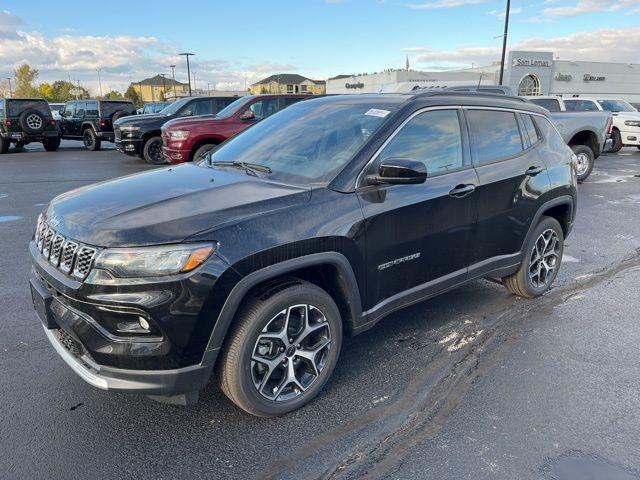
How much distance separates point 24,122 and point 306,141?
18.1m

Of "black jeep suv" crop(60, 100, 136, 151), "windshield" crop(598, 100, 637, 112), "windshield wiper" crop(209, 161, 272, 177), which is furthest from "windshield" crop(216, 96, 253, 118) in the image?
"windshield" crop(598, 100, 637, 112)

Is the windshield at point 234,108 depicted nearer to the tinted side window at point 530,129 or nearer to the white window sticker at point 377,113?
the tinted side window at point 530,129

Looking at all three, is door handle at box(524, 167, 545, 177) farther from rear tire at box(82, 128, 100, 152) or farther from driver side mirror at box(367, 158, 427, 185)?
rear tire at box(82, 128, 100, 152)

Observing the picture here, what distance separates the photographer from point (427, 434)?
278cm

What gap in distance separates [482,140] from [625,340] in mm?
1894

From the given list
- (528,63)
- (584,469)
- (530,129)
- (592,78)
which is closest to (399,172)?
(584,469)

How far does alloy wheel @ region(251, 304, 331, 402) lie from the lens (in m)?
2.79

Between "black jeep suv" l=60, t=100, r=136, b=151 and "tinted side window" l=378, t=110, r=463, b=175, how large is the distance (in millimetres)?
17719

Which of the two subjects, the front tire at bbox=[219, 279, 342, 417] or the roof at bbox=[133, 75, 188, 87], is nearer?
the front tire at bbox=[219, 279, 342, 417]

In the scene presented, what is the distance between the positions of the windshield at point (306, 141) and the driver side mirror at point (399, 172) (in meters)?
0.24

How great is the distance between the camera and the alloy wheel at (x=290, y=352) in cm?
279

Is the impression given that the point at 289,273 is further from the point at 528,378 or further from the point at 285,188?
the point at 528,378

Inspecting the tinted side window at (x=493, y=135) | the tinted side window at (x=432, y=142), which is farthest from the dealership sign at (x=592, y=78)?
the tinted side window at (x=432, y=142)

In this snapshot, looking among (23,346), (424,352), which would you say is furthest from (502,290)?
(23,346)
